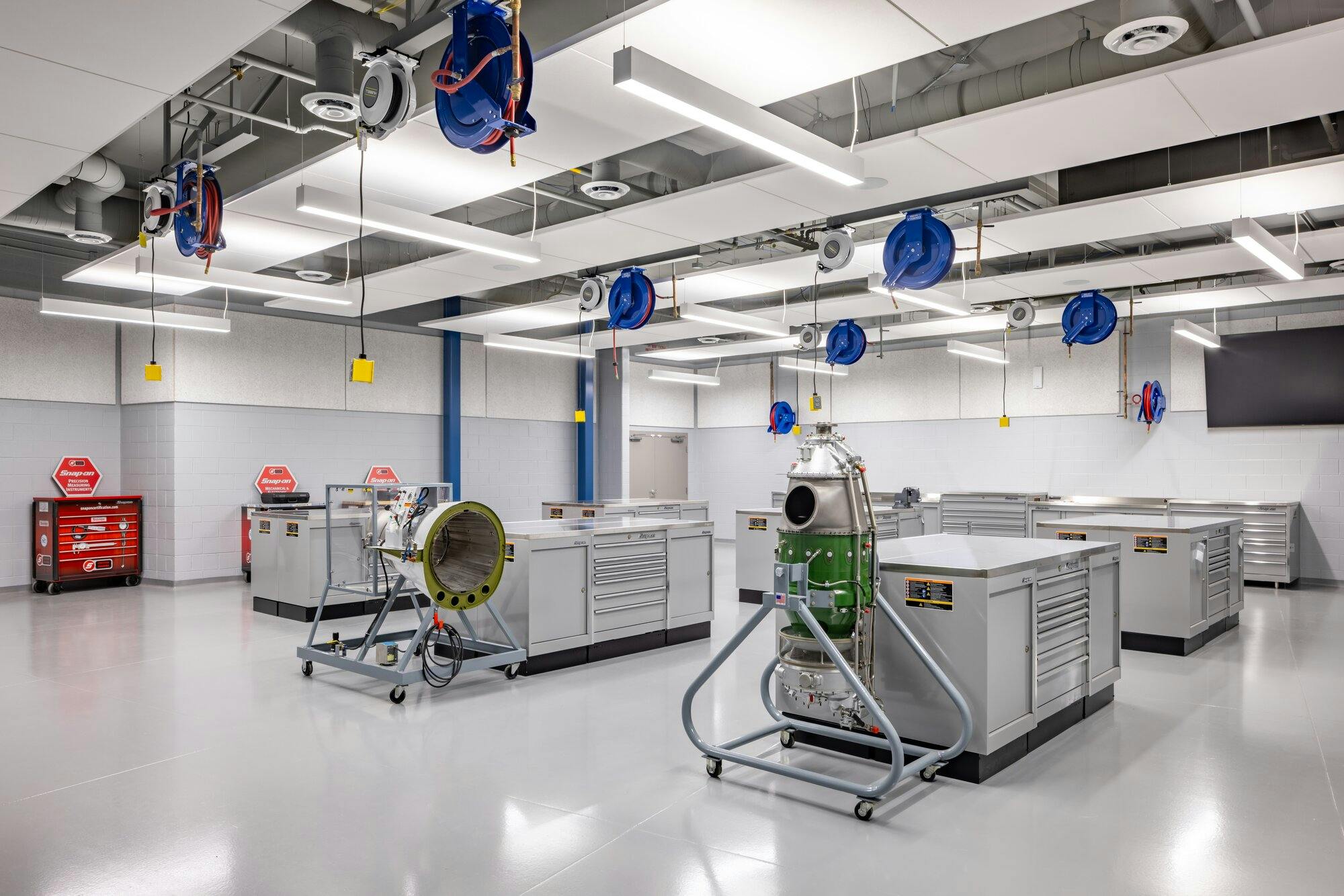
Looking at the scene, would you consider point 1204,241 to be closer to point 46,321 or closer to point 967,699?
point 967,699

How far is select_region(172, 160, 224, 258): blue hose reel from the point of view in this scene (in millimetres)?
5516

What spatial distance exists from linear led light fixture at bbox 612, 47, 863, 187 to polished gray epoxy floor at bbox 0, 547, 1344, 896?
109 inches

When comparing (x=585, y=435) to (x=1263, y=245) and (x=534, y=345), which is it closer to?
(x=534, y=345)

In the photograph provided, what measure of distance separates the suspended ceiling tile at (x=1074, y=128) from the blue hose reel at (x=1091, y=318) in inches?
123

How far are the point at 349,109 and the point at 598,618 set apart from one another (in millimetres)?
3696

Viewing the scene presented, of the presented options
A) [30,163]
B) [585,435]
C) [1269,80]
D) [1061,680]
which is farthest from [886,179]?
[585,435]

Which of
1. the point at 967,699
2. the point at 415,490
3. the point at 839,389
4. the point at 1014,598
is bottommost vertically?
the point at 967,699

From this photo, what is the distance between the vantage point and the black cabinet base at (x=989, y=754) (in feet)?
12.7

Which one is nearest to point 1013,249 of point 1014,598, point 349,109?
point 1014,598

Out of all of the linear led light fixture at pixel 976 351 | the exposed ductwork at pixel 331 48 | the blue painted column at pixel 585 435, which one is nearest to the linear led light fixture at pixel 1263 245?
the linear led light fixture at pixel 976 351

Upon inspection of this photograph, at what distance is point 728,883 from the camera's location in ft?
9.57

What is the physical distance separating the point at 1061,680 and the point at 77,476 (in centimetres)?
1074

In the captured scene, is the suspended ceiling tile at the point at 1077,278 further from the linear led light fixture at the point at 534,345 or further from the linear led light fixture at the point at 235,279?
the linear led light fixture at the point at 235,279

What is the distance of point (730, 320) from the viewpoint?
9.48 meters
